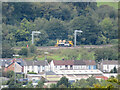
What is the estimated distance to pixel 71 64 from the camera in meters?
8.50

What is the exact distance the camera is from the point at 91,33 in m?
10.3

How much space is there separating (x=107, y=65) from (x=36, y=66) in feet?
5.12

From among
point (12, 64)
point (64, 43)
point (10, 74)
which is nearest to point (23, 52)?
point (12, 64)

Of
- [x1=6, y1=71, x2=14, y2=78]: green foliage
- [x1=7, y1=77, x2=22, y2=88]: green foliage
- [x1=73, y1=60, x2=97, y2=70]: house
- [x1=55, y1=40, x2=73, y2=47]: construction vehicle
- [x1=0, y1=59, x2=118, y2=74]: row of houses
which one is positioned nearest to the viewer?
[x1=7, y1=77, x2=22, y2=88]: green foliage

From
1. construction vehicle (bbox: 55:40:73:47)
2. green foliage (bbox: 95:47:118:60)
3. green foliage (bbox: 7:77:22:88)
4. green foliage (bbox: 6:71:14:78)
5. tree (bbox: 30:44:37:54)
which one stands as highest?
construction vehicle (bbox: 55:40:73:47)

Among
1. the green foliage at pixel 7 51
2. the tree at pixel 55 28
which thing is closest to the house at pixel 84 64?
the green foliage at pixel 7 51

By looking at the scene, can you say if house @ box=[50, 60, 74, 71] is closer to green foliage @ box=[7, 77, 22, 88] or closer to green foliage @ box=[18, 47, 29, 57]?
green foliage @ box=[18, 47, 29, 57]

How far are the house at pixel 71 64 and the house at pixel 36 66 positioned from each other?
0.74ft

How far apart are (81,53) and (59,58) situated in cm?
55

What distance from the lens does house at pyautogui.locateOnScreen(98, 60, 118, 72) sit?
812 centimetres

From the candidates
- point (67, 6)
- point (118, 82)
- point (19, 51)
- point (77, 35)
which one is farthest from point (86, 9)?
point (118, 82)

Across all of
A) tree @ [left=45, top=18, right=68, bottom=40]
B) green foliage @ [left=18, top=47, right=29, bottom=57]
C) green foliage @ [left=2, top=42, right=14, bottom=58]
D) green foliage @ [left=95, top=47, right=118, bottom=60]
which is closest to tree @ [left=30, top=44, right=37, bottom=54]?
green foliage @ [left=18, top=47, right=29, bottom=57]

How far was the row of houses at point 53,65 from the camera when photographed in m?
7.73

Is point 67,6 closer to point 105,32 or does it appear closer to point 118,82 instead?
point 105,32
